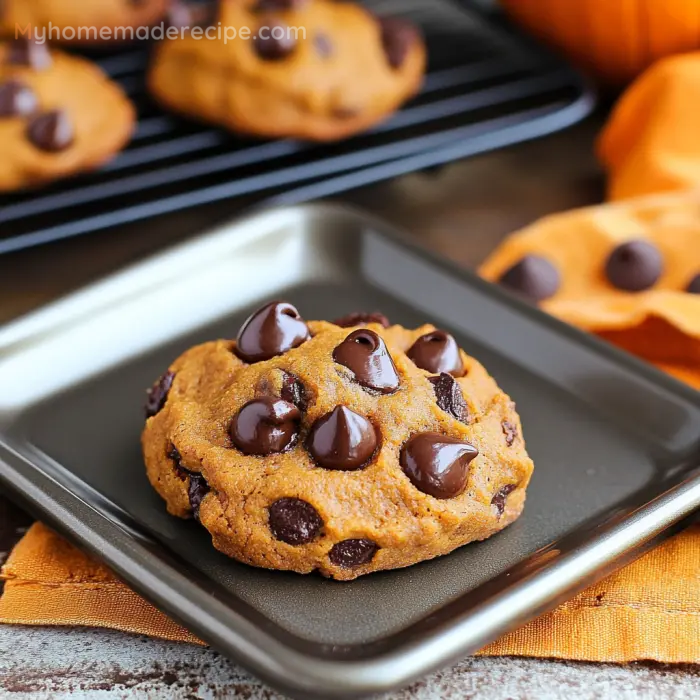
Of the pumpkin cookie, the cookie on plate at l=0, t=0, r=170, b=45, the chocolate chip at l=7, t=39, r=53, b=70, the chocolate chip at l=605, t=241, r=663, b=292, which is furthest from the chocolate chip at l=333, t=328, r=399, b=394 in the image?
the cookie on plate at l=0, t=0, r=170, b=45

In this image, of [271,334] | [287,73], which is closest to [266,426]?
[271,334]

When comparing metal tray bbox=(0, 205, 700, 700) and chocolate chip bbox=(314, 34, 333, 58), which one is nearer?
metal tray bbox=(0, 205, 700, 700)

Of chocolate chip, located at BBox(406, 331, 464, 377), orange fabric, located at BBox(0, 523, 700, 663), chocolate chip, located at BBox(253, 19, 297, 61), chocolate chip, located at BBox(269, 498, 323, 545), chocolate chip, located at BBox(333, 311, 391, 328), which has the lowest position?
orange fabric, located at BBox(0, 523, 700, 663)

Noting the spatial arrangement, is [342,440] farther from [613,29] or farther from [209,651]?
[613,29]

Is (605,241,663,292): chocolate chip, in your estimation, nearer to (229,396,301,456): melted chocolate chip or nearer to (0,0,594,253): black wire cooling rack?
(0,0,594,253): black wire cooling rack

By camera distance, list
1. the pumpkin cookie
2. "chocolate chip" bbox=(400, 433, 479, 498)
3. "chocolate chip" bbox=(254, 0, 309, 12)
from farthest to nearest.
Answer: "chocolate chip" bbox=(254, 0, 309, 12) → the pumpkin cookie → "chocolate chip" bbox=(400, 433, 479, 498)

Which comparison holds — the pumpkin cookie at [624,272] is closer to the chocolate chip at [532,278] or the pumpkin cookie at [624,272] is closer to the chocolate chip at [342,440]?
the chocolate chip at [532,278]
